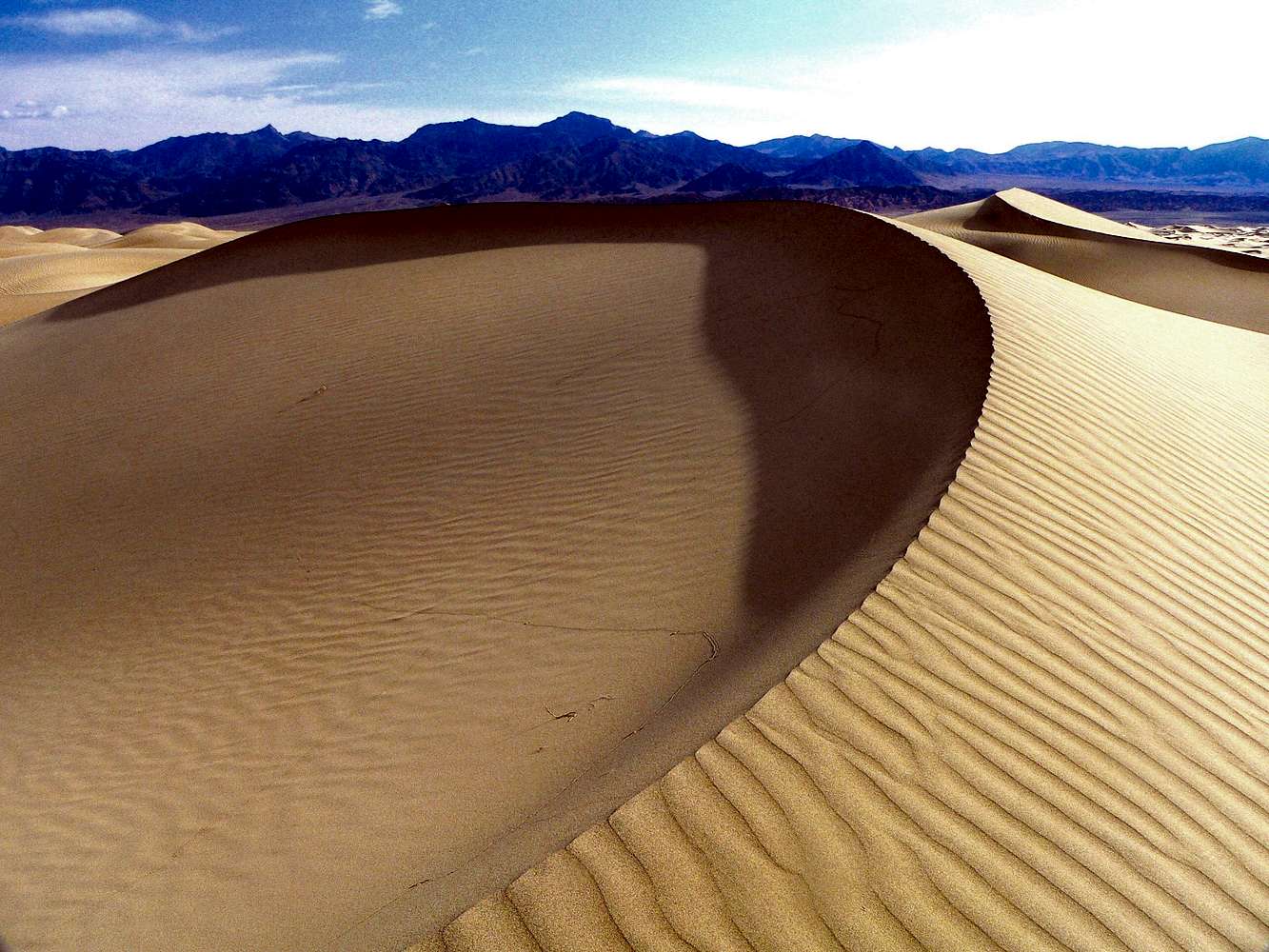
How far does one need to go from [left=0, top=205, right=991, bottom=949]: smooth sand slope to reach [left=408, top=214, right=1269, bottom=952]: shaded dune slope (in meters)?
0.12

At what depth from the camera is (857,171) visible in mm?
162500

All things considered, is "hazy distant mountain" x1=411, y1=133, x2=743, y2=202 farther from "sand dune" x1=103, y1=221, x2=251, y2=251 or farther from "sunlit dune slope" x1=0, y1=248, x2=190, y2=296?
"sunlit dune slope" x1=0, y1=248, x2=190, y2=296

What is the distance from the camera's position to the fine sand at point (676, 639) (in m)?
2.06

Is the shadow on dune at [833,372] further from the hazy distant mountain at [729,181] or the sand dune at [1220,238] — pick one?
the hazy distant mountain at [729,181]

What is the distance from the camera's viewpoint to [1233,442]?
16.8ft

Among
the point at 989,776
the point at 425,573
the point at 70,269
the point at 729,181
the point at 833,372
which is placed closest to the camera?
the point at 989,776

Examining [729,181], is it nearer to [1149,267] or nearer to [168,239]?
[168,239]

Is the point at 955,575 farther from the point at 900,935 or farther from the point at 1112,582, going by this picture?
the point at 900,935

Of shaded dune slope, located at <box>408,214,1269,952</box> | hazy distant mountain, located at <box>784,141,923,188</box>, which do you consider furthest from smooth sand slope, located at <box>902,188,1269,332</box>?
hazy distant mountain, located at <box>784,141,923,188</box>

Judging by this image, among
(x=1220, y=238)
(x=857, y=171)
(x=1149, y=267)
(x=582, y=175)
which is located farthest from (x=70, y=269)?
(x=857, y=171)

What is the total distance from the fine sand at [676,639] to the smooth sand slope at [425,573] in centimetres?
3

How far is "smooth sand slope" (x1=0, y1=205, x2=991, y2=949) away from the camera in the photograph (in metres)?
2.88

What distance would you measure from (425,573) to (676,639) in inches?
77.3

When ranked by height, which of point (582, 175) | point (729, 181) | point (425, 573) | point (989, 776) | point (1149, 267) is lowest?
point (425, 573)
